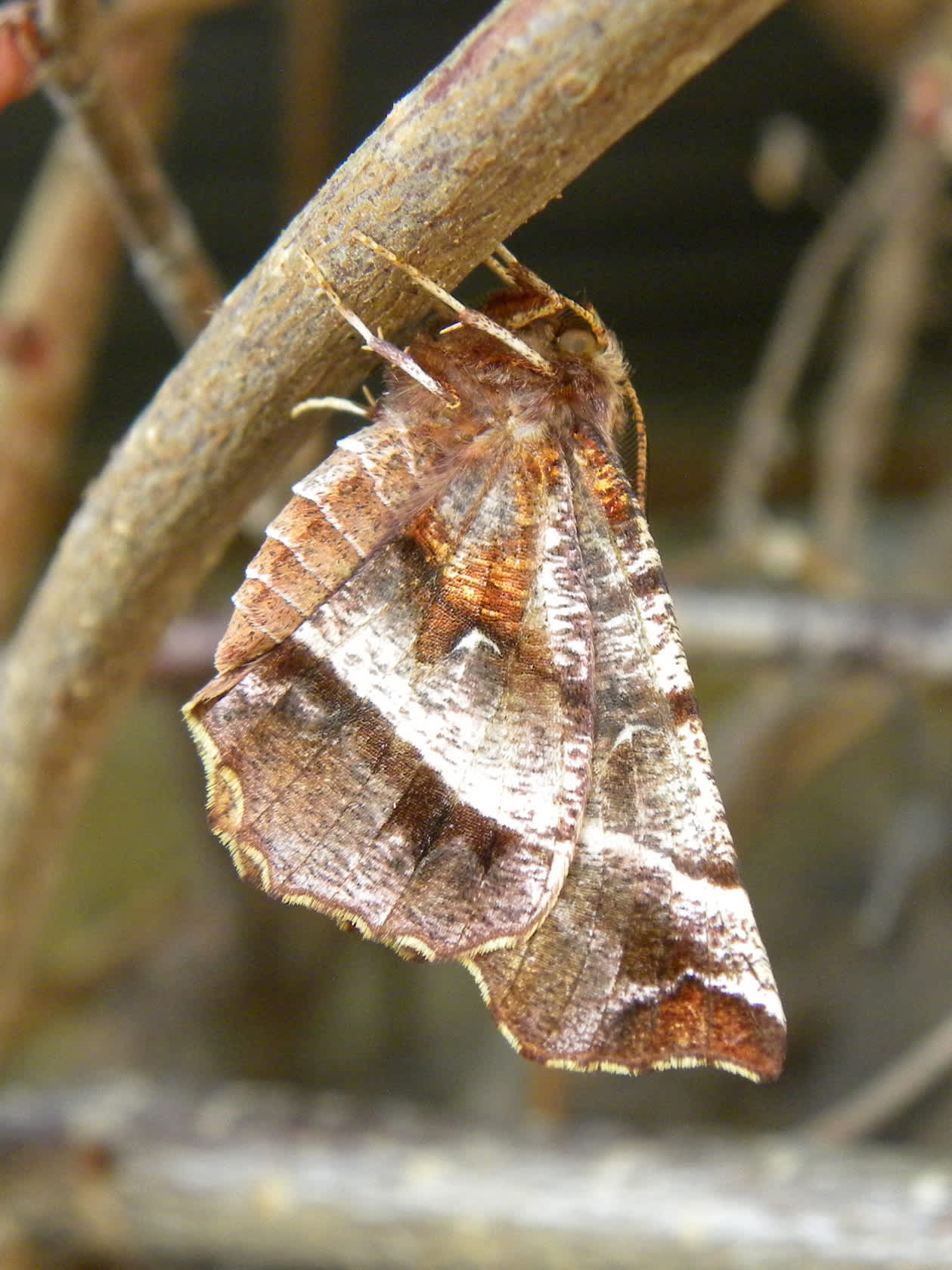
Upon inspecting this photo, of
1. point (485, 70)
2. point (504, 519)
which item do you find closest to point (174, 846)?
point (504, 519)

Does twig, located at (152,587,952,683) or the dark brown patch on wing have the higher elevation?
the dark brown patch on wing

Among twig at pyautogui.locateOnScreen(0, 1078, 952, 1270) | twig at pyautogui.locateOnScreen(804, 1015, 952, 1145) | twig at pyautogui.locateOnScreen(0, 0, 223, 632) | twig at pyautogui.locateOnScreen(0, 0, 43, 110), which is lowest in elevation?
twig at pyautogui.locateOnScreen(804, 1015, 952, 1145)

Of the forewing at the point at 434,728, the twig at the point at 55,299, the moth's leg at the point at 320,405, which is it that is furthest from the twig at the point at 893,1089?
the twig at the point at 55,299

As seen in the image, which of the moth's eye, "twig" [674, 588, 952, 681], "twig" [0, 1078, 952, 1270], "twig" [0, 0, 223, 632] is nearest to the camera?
the moth's eye

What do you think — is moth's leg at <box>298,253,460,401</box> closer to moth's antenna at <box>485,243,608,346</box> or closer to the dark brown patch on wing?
moth's antenna at <box>485,243,608,346</box>

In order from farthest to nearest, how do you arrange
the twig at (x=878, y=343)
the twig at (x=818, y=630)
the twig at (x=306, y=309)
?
→ the twig at (x=878, y=343) → the twig at (x=818, y=630) → the twig at (x=306, y=309)

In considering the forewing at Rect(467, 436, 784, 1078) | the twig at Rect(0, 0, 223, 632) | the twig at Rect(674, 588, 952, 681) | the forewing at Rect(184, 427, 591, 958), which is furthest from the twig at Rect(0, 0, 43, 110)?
the twig at Rect(674, 588, 952, 681)

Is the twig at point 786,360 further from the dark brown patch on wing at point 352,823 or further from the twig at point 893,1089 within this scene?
the dark brown patch on wing at point 352,823
